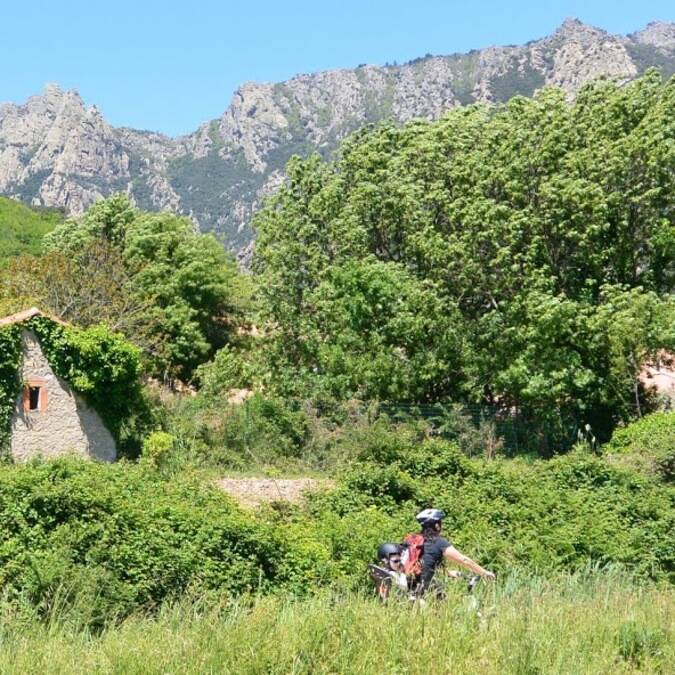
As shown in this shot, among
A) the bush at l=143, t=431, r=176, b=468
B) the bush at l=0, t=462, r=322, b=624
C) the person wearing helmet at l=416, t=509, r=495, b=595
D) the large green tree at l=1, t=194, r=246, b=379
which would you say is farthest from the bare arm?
the large green tree at l=1, t=194, r=246, b=379

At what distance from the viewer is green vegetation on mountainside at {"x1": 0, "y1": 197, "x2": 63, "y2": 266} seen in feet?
204

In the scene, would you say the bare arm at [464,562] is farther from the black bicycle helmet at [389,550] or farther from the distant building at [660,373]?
the distant building at [660,373]

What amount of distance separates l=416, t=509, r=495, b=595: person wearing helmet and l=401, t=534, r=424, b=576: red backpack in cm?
3

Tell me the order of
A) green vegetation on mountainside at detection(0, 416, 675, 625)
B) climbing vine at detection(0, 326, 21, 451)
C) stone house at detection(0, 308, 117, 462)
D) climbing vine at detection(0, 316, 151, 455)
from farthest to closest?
stone house at detection(0, 308, 117, 462) < climbing vine at detection(0, 316, 151, 455) < climbing vine at detection(0, 326, 21, 451) < green vegetation on mountainside at detection(0, 416, 675, 625)

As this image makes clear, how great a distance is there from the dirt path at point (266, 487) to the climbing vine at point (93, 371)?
15.4 feet

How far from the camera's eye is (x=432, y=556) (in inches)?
311

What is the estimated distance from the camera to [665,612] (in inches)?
274

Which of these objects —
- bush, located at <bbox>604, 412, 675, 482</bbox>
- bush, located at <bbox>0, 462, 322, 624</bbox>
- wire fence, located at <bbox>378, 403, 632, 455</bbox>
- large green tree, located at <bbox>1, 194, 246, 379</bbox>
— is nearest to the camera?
bush, located at <bbox>0, 462, 322, 624</bbox>

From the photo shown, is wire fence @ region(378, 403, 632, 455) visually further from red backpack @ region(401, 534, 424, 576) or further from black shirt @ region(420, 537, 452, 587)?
black shirt @ region(420, 537, 452, 587)

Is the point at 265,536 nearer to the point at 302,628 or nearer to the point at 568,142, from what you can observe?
the point at 302,628

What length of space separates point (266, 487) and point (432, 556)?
1017 cm

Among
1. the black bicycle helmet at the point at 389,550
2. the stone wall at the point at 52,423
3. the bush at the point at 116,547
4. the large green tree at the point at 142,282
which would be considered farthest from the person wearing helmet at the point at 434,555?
the large green tree at the point at 142,282

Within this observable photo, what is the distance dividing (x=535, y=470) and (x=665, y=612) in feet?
32.6

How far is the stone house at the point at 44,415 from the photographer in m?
21.1
